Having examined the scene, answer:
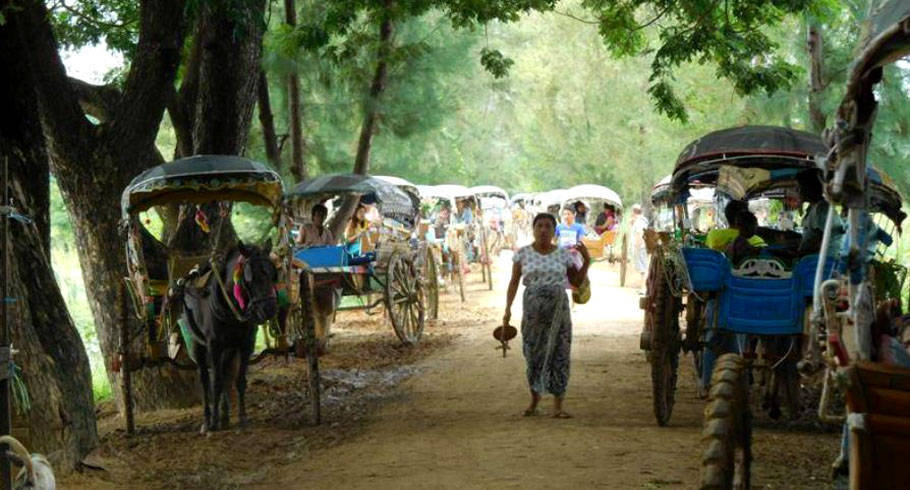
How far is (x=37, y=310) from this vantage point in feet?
32.8

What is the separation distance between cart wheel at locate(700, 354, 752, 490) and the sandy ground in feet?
8.96

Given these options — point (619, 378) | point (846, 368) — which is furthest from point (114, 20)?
point (846, 368)

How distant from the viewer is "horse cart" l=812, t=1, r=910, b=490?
176 inches

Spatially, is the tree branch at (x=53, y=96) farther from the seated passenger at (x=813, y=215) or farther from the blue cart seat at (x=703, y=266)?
the seated passenger at (x=813, y=215)

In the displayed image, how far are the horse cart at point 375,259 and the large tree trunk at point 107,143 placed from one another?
11.7ft

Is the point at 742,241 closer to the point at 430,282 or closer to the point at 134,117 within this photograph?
the point at 134,117

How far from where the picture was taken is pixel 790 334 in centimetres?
1041

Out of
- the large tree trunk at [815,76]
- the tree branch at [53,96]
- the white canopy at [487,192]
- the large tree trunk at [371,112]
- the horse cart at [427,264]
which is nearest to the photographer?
the tree branch at [53,96]

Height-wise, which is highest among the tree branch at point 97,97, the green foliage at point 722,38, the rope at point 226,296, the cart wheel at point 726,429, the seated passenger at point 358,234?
the green foliage at point 722,38

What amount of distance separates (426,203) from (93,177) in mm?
24963

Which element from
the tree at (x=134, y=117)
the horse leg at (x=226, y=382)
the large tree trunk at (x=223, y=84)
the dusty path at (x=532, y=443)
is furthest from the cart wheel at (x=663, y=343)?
the large tree trunk at (x=223, y=84)

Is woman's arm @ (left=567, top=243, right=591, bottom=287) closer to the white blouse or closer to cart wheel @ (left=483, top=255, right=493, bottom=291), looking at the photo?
the white blouse

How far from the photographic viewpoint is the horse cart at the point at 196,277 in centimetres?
1233

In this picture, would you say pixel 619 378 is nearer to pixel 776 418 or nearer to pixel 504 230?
pixel 776 418
